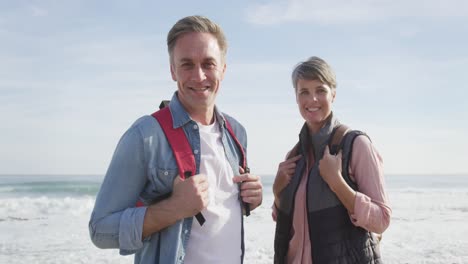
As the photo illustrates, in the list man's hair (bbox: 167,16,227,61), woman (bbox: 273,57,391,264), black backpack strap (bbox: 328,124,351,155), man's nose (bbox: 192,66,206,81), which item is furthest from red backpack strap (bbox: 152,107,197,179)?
black backpack strap (bbox: 328,124,351,155)

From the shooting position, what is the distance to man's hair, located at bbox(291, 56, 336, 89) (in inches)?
125

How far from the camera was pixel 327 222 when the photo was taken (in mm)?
2969

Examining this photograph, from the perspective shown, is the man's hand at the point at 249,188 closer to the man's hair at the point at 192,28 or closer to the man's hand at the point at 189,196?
the man's hand at the point at 189,196

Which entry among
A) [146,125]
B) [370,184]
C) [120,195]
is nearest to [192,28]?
[146,125]

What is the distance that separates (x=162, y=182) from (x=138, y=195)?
0.12 meters

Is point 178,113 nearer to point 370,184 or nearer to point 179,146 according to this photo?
point 179,146

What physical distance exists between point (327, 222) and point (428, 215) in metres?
13.4

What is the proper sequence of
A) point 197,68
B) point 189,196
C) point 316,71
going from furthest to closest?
point 316,71
point 197,68
point 189,196

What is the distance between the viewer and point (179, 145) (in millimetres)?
2285

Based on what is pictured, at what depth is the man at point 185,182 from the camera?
6.97 feet

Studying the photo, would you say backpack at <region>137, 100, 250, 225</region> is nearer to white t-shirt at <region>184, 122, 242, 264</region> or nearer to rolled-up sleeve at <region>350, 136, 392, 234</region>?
white t-shirt at <region>184, 122, 242, 264</region>

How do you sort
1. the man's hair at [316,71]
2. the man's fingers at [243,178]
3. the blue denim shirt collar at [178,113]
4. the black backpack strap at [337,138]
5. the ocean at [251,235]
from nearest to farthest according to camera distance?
the blue denim shirt collar at [178,113], the man's fingers at [243,178], the black backpack strap at [337,138], the man's hair at [316,71], the ocean at [251,235]

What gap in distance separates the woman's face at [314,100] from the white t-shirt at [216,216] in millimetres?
923

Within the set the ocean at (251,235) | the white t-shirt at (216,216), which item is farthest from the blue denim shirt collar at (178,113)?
the ocean at (251,235)
